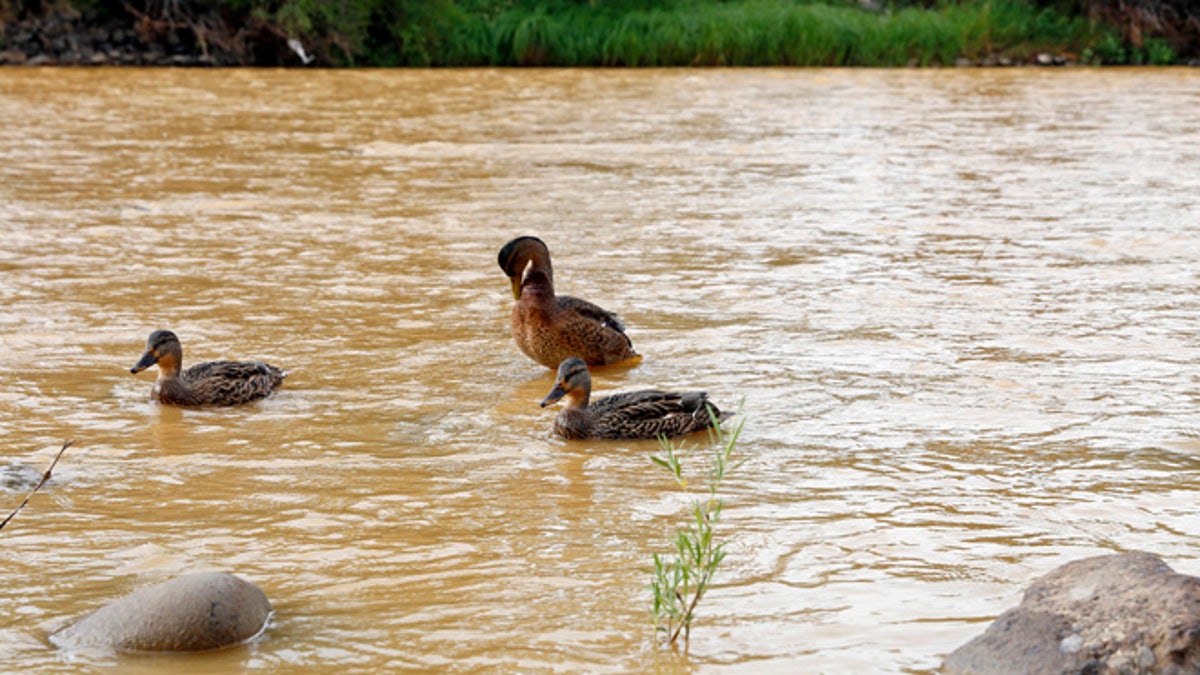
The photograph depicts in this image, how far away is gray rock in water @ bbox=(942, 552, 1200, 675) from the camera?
438 cm

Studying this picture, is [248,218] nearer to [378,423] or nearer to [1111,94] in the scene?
[378,423]

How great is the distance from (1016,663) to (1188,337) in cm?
523

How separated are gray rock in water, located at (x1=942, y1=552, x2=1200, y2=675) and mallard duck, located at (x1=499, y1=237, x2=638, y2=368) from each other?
4020mm

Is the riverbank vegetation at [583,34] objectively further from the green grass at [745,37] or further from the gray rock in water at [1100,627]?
the gray rock in water at [1100,627]

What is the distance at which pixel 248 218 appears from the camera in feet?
45.2

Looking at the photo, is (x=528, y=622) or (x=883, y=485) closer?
(x=528, y=622)

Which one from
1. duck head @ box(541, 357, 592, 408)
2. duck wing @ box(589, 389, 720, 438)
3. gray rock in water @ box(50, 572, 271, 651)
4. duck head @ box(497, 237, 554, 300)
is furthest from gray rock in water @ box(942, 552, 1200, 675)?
duck head @ box(497, 237, 554, 300)

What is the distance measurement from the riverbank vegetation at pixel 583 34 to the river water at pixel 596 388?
13049 mm

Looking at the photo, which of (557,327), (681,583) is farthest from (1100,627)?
(557,327)

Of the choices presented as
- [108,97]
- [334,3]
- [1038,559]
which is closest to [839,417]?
[1038,559]

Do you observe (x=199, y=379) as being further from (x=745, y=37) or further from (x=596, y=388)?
(x=745, y=37)

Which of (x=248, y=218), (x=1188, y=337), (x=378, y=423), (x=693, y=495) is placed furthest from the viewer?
(x=248, y=218)

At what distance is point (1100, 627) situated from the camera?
14.8ft

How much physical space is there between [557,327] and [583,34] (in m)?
24.8
